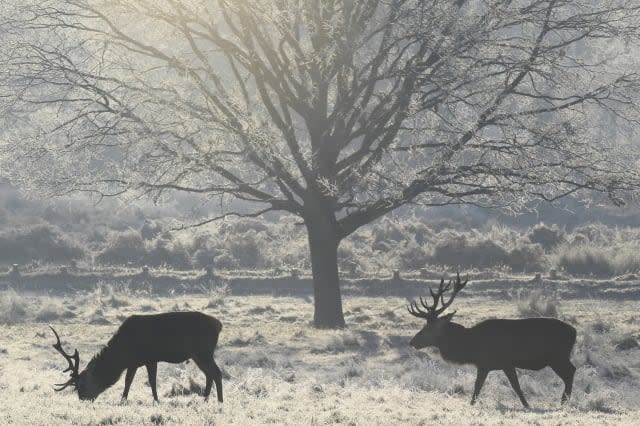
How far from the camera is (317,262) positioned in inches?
944

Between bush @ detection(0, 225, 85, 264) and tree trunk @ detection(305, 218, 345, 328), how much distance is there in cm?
1961

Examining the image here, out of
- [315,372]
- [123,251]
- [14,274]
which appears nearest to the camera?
[315,372]

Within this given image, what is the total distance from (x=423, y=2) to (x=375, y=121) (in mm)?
3360

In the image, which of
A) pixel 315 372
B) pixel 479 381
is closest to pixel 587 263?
pixel 315 372

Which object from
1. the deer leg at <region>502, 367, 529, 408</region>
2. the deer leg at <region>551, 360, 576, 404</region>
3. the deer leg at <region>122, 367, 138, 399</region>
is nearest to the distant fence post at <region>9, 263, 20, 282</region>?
the deer leg at <region>122, 367, 138, 399</region>

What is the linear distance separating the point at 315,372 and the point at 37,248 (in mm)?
27105

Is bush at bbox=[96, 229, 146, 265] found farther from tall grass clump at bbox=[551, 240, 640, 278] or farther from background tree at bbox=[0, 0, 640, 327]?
tall grass clump at bbox=[551, 240, 640, 278]

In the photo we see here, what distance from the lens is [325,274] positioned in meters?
24.0

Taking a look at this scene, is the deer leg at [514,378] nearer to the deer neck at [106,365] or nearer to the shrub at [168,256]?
the deer neck at [106,365]

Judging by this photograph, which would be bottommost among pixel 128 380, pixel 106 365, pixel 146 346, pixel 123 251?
pixel 128 380

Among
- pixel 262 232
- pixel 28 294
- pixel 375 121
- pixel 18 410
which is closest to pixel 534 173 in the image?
pixel 375 121

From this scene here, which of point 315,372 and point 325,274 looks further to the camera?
point 325,274

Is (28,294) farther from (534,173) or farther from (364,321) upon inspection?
(534,173)

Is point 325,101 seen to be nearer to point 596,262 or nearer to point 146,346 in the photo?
point 146,346
